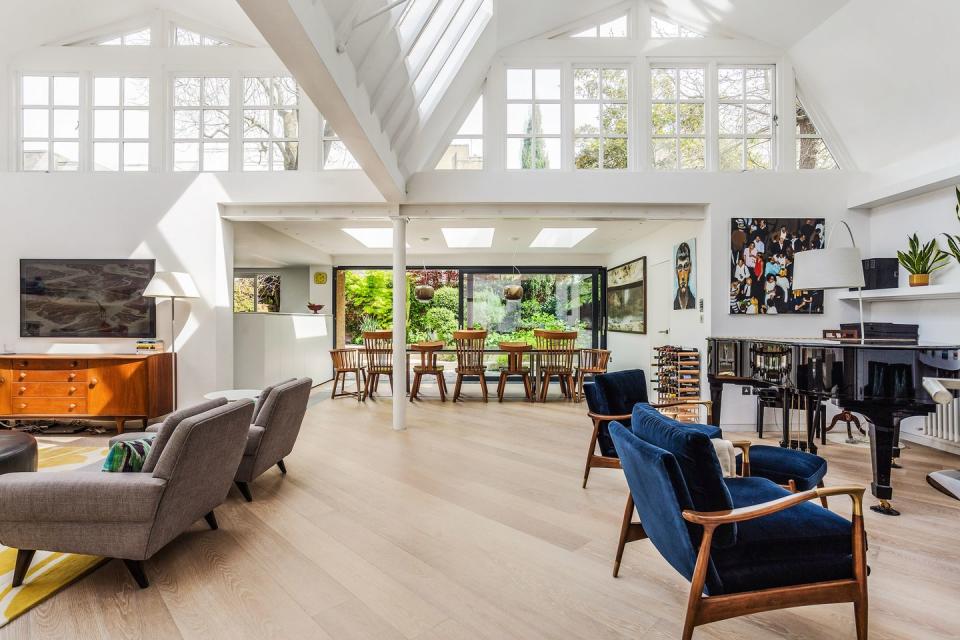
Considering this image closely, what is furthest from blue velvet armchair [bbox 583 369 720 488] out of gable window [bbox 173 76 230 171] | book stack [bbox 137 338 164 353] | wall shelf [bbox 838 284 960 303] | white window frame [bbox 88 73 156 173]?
white window frame [bbox 88 73 156 173]

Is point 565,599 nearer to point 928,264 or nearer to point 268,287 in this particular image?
point 928,264

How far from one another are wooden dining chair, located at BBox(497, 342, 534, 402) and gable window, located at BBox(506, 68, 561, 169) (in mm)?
2605

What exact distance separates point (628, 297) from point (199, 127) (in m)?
6.51

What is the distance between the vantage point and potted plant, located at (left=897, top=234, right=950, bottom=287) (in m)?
3.92

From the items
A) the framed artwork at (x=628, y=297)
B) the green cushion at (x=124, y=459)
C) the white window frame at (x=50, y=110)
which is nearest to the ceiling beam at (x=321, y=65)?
the green cushion at (x=124, y=459)

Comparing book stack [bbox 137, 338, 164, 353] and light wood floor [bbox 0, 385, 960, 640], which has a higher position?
book stack [bbox 137, 338, 164, 353]

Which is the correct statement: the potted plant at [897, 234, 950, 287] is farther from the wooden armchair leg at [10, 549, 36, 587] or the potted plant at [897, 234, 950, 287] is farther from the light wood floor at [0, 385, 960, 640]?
the wooden armchair leg at [10, 549, 36, 587]

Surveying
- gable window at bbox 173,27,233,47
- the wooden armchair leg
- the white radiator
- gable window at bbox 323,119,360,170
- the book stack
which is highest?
gable window at bbox 173,27,233,47

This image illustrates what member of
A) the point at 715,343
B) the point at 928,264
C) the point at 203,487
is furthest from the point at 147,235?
the point at 928,264

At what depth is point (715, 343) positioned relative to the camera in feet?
14.5

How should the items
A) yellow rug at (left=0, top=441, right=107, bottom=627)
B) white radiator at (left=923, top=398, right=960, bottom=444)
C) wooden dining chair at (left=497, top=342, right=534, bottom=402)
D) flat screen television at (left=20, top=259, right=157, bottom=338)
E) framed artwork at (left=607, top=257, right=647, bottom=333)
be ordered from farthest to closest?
framed artwork at (left=607, top=257, right=647, bottom=333) → wooden dining chair at (left=497, top=342, right=534, bottom=402) → flat screen television at (left=20, top=259, right=157, bottom=338) → white radiator at (left=923, top=398, right=960, bottom=444) → yellow rug at (left=0, top=441, right=107, bottom=627)

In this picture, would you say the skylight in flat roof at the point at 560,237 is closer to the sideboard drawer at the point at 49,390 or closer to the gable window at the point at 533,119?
the gable window at the point at 533,119

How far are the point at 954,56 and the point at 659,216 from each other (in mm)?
2457

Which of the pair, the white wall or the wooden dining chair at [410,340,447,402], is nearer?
the wooden dining chair at [410,340,447,402]
